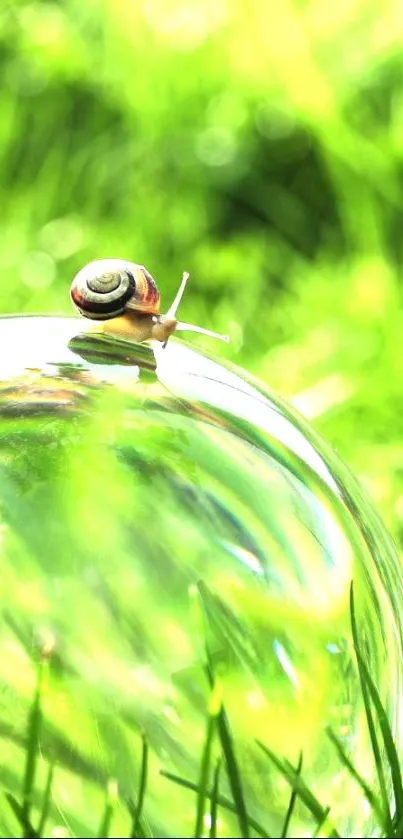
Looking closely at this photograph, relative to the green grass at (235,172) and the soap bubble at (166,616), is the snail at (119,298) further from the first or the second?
the green grass at (235,172)

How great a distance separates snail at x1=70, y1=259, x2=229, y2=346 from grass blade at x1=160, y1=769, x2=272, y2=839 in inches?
17.0

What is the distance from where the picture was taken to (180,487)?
1044mm

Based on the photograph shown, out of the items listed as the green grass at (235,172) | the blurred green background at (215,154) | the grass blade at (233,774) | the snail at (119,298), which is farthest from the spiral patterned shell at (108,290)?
the blurred green background at (215,154)

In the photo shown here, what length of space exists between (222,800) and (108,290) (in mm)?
500

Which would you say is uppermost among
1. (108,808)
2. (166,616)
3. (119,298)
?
(119,298)

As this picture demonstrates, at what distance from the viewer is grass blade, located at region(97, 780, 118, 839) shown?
0.97m

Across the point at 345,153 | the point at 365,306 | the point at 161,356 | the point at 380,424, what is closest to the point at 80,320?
the point at 161,356

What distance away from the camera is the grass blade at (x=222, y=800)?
100 centimetres

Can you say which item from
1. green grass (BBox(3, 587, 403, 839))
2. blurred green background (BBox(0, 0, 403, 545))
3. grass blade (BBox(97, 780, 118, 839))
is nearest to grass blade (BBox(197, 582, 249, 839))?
green grass (BBox(3, 587, 403, 839))

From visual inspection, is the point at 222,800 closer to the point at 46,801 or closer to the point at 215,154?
the point at 46,801

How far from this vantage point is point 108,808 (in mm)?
977

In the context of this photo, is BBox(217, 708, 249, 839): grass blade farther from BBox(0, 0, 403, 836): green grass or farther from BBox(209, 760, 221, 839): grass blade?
BBox(0, 0, 403, 836): green grass

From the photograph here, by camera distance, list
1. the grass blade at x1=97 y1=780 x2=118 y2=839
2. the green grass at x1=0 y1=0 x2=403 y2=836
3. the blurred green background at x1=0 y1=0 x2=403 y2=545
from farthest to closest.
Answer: the blurred green background at x1=0 y1=0 x2=403 y2=545, the green grass at x1=0 y1=0 x2=403 y2=836, the grass blade at x1=97 y1=780 x2=118 y2=839

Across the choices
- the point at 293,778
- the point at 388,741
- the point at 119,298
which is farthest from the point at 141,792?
the point at 119,298
